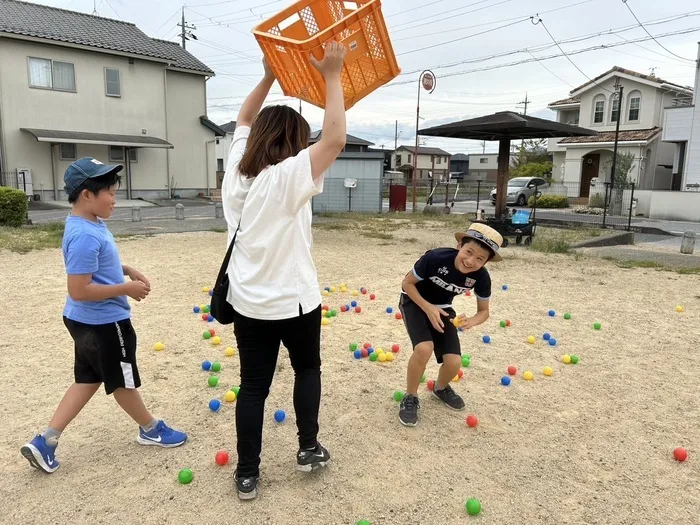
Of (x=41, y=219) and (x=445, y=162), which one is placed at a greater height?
(x=445, y=162)

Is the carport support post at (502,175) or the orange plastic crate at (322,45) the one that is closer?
the orange plastic crate at (322,45)

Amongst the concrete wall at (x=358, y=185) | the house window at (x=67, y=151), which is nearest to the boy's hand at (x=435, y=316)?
the concrete wall at (x=358, y=185)

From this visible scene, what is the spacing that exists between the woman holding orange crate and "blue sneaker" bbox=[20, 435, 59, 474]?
39.4 inches

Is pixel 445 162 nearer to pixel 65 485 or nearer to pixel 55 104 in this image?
pixel 55 104

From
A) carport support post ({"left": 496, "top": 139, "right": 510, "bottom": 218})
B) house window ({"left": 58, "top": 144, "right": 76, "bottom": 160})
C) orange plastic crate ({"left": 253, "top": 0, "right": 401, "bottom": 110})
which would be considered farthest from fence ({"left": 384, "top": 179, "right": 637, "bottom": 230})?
orange plastic crate ({"left": 253, "top": 0, "right": 401, "bottom": 110})

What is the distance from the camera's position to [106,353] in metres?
2.60

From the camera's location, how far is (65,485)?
Answer: 2.61m

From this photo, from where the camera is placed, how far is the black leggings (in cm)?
234

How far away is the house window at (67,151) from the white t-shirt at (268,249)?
22.3 metres

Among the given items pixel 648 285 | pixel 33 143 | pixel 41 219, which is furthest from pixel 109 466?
pixel 33 143

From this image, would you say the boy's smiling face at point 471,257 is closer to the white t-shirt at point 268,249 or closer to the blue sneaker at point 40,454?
the white t-shirt at point 268,249

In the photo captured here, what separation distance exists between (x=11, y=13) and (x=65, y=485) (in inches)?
961

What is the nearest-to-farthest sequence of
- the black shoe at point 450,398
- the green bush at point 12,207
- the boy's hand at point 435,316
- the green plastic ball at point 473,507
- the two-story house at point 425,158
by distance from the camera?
the green plastic ball at point 473,507 < the boy's hand at point 435,316 < the black shoe at point 450,398 < the green bush at point 12,207 < the two-story house at point 425,158

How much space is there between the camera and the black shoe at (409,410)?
331cm
